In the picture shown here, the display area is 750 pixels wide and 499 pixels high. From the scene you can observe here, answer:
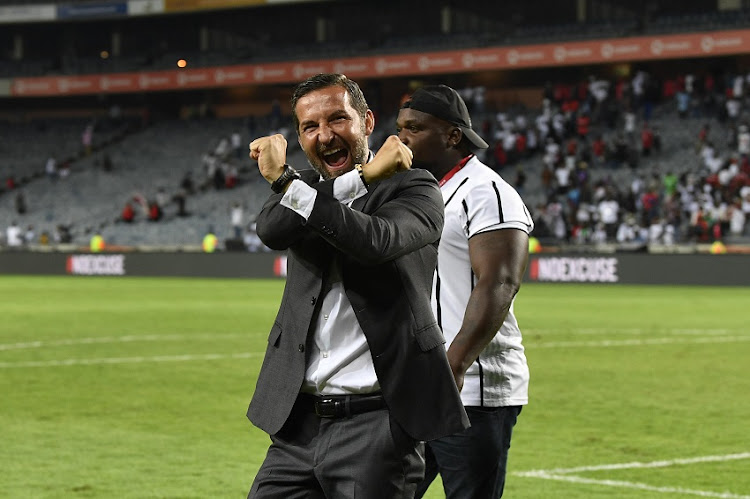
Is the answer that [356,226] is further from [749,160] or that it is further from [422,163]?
[749,160]

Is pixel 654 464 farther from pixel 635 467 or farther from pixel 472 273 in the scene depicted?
pixel 472 273

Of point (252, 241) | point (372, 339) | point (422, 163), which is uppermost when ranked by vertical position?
point (422, 163)

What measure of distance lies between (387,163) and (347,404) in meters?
0.71

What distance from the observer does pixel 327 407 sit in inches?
151

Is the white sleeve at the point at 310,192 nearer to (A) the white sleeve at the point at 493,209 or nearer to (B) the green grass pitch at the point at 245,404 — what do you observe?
(A) the white sleeve at the point at 493,209

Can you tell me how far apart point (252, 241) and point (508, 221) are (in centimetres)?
3763

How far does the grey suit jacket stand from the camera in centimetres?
372

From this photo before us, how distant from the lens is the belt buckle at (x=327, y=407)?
12.6ft

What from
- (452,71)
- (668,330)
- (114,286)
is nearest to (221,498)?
(668,330)

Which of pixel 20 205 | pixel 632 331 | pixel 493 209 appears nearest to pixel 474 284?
pixel 493 209

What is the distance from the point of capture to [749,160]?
3828 cm

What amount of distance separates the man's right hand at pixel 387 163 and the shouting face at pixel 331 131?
123 mm

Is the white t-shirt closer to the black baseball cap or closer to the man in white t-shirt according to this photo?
the man in white t-shirt

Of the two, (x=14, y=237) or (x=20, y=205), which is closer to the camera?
(x=14, y=237)
